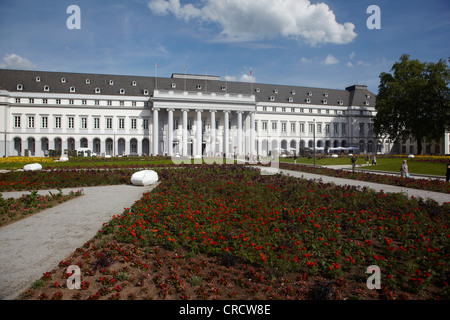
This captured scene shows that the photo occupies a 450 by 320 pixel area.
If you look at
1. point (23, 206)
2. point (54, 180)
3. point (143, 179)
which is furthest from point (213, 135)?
point (23, 206)

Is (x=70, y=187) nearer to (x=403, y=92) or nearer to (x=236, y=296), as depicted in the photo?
(x=236, y=296)

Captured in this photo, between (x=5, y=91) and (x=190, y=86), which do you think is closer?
(x=5, y=91)

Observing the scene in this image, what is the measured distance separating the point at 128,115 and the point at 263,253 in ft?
196

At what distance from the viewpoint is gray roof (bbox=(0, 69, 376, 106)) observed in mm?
55938

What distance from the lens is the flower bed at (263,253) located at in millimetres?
4523

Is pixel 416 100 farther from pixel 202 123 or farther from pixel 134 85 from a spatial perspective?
pixel 134 85

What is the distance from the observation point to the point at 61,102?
57.0 m

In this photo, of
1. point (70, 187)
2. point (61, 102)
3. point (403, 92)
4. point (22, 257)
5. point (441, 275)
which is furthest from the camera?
point (61, 102)

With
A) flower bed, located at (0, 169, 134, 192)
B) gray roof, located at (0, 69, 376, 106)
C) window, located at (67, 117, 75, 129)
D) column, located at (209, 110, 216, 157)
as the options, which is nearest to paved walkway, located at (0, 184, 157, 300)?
flower bed, located at (0, 169, 134, 192)

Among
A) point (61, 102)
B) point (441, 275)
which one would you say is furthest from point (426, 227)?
point (61, 102)

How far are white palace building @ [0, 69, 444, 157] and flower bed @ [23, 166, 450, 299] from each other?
150 feet

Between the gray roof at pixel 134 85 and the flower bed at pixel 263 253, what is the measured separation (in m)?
55.9

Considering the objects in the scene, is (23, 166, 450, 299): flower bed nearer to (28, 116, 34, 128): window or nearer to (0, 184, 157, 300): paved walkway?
(0, 184, 157, 300): paved walkway

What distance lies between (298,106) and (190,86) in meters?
28.7
